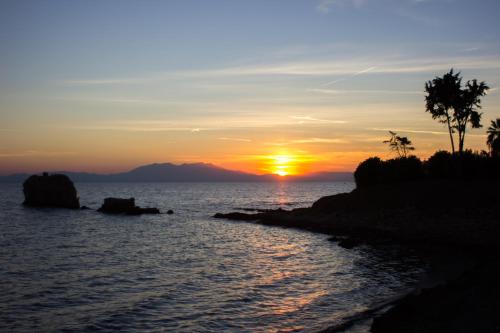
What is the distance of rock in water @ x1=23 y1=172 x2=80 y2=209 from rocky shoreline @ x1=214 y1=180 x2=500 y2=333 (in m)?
45.9

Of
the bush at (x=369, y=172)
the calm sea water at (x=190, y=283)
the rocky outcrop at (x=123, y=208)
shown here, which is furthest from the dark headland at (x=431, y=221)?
the rocky outcrop at (x=123, y=208)

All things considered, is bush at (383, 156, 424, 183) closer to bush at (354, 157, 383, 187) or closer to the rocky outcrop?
bush at (354, 157, 383, 187)

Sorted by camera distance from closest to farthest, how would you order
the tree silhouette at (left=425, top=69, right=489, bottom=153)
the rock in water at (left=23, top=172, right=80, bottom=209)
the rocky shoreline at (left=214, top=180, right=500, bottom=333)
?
1. the rocky shoreline at (left=214, top=180, right=500, bottom=333)
2. the tree silhouette at (left=425, top=69, right=489, bottom=153)
3. the rock in water at (left=23, top=172, right=80, bottom=209)

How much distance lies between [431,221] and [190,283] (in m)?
29.6

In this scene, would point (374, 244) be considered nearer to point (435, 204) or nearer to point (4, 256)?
point (435, 204)

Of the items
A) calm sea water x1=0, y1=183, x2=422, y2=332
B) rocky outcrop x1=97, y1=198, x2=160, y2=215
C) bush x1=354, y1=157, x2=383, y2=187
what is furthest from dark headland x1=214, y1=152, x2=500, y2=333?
rocky outcrop x1=97, y1=198, x2=160, y2=215

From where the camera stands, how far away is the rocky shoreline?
16516 millimetres

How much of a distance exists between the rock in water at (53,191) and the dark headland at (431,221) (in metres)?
43.8

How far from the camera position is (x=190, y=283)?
27.2 meters

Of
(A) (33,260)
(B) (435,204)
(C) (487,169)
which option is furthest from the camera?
(C) (487,169)

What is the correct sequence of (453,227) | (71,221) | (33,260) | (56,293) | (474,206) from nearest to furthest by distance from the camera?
1. (56,293)
2. (33,260)
3. (453,227)
4. (474,206)
5. (71,221)

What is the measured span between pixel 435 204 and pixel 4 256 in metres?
43.8

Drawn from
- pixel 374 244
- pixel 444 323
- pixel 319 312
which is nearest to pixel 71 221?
pixel 374 244

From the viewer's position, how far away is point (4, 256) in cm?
3728
